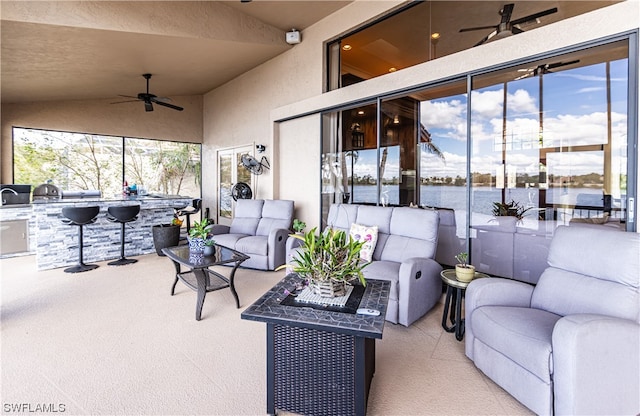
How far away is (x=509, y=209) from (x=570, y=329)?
214 centimetres

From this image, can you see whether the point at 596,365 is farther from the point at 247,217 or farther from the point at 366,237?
the point at 247,217

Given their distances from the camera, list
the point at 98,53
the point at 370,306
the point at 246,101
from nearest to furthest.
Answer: the point at 370,306 < the point at 98,53 < the point at 246,101

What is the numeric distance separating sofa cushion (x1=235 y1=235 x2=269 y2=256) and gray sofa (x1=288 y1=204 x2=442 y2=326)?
0.81m

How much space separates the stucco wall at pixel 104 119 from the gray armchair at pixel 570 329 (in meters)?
8.00

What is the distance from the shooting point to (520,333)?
1.89 m

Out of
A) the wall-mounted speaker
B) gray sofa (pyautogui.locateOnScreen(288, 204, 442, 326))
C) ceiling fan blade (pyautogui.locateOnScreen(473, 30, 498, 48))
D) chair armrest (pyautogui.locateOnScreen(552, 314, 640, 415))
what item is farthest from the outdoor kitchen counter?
chair armrest (pyautogui.locateOnScreen(552, 314, 640, 415))

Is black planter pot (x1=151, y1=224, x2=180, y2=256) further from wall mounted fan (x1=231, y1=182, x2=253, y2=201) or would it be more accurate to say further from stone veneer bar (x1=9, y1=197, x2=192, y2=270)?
wall mounted fan (x1=231, y1=182, x2=253, y2=201)

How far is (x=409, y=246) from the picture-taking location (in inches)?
138

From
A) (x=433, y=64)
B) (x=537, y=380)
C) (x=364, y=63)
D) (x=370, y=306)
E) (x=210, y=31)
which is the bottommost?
(x=537, y=380)

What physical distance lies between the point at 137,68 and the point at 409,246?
213 inches

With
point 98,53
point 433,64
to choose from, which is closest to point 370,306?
point 433,64

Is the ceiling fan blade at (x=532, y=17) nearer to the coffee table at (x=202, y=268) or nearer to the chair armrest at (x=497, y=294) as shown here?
the chair armrest at (x=497, y=294)

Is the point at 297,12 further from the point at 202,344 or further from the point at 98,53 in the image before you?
the point at 202,344

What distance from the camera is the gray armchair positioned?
1.64 m
